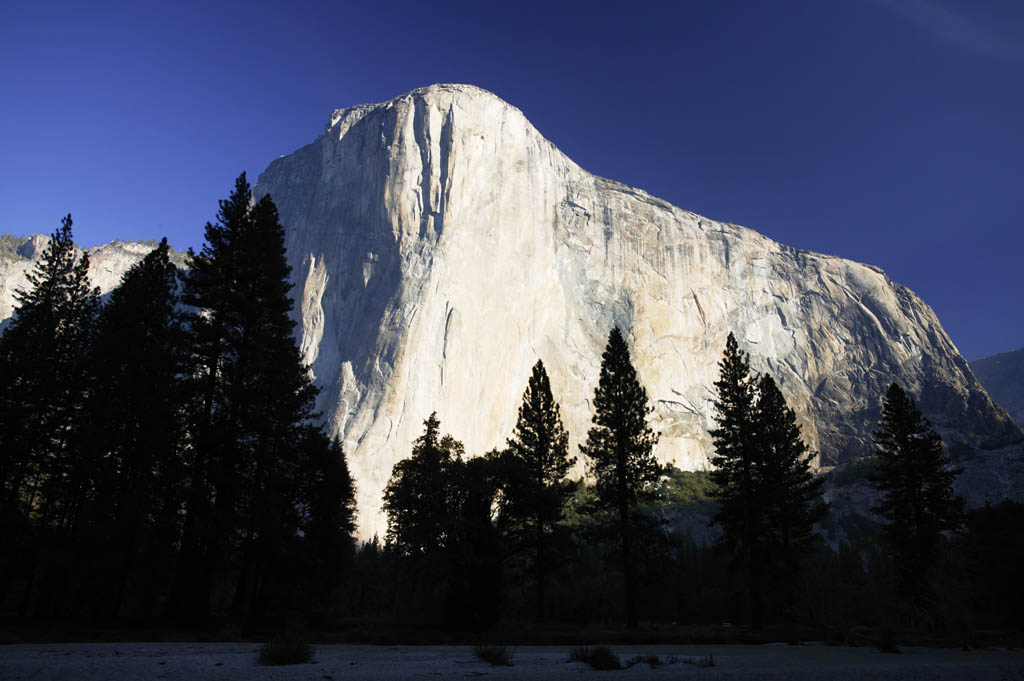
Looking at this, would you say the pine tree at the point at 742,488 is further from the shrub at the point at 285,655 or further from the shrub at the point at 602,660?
the shrub at the point at 285,655

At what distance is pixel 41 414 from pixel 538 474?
22.9m

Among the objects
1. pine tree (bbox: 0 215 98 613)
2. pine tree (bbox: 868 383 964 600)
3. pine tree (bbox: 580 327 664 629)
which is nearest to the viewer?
pine tree (bbox: 0 215 98 613)

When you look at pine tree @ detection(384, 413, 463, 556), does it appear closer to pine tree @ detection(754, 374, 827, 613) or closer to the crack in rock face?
pine tree @ detection(754, 374, 827, 613)

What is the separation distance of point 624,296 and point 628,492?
144 meters

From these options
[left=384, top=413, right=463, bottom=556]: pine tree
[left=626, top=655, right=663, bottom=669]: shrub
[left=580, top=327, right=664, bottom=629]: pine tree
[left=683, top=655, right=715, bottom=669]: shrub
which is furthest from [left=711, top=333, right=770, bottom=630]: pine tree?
[left=626, top=655, right=663, bottom=669]: shrub

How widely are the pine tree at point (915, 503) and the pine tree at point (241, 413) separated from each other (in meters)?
31.8

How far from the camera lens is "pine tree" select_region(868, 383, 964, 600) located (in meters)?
31.1

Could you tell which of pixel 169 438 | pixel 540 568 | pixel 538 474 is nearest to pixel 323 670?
pixel 169 438

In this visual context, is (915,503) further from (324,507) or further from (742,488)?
(324,507)

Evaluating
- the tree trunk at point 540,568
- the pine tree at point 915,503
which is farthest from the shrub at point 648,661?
the pine tree at point 915,503

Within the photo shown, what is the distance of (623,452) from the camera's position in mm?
29812

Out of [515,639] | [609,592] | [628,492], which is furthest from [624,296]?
[515,639]

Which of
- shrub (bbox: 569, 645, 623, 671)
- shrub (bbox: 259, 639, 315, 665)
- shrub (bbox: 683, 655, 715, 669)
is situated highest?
shrub (bbox: 259, 639, 315, 665)

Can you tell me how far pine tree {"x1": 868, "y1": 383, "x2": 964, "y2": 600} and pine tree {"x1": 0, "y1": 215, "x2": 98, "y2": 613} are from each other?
39542 mm
